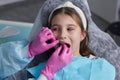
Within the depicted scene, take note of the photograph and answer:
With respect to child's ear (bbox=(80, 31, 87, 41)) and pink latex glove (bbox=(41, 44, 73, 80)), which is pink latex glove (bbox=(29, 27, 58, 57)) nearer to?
pink latex glove (bbox=(41, 44, 73, 80))

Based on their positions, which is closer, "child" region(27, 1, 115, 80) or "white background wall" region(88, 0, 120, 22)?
"child" region(27, 1, 115, 80)

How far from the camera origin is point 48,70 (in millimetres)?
1146

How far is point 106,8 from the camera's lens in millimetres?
3055

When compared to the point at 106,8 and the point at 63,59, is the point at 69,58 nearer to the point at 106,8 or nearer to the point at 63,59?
the point at 63,59

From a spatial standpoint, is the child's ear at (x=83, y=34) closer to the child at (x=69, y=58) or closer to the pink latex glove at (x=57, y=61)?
the child at (x=69, y=58)

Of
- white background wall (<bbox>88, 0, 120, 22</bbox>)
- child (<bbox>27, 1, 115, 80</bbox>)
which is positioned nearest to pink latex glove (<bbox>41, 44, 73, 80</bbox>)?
child (<bbox>27, 1, 115, 80</bbox>)

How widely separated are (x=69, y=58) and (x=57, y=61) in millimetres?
56

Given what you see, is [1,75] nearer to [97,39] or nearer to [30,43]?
[30,43]

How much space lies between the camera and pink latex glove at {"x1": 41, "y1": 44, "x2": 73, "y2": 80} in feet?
3.72

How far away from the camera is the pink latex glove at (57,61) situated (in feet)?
3.72

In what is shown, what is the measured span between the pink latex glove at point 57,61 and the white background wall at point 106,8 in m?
1.86

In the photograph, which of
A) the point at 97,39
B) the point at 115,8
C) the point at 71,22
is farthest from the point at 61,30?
the point at 115,8

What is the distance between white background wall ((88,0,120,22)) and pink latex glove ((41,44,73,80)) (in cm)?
186

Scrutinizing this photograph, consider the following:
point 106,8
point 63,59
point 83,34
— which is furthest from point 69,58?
point 106,8
